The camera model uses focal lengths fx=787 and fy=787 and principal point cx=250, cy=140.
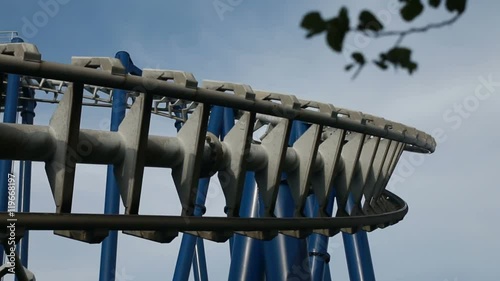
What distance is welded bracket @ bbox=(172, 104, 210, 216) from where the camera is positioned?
7.14m

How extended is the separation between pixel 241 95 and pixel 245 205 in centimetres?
371

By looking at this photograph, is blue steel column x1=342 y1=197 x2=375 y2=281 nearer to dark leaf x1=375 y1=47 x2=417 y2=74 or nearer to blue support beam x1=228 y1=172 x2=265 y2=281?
blue support beam x1=228 y1=172 x2=265 y2=281

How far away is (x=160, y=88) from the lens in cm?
670

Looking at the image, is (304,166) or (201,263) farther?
(201,263)

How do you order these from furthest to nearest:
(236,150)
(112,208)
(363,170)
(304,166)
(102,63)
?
(112,208) < (363,170) < (304,166) < (236,150) < (102,63)

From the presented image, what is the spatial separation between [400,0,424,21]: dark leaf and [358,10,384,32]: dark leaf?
6 centimetres

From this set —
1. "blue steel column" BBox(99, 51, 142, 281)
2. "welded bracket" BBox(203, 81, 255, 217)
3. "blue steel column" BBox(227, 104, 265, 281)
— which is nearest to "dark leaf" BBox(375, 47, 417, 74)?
"welded bracket" BBox(203, 81, 255, 217)

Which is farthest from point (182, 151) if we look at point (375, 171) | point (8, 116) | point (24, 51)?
point (8, 116)

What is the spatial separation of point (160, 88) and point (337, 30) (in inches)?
192

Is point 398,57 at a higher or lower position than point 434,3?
lower

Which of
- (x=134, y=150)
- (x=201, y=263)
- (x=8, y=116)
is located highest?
(x=134, y=150)

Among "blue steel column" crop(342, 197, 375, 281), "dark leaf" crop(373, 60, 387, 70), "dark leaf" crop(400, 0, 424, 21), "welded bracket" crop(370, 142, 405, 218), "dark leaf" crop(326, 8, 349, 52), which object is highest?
"dark leaf" crop(400, 0, 424, 21)

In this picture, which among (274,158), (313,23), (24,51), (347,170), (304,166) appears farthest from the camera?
(347,170)

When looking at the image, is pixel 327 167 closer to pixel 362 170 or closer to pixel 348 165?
pixel 348 165
